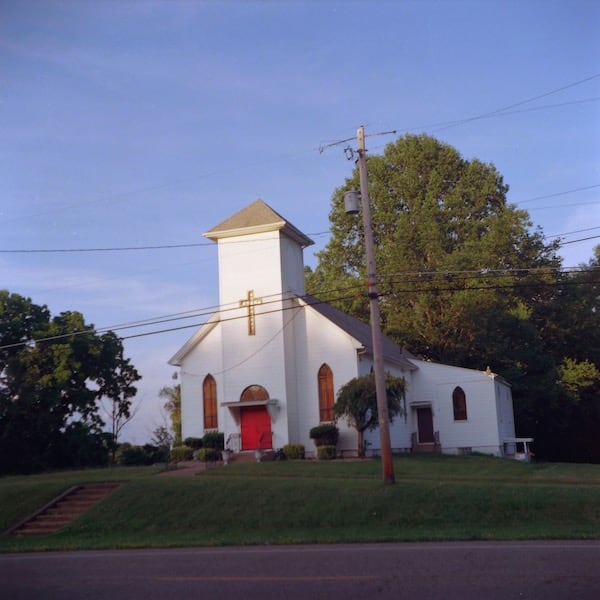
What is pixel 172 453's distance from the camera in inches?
1406

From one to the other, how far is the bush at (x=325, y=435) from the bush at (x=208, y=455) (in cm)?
423

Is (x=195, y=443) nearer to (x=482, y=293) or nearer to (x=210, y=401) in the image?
(x=210, y=401)

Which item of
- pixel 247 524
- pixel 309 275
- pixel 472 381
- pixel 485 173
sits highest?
pixel 485 173

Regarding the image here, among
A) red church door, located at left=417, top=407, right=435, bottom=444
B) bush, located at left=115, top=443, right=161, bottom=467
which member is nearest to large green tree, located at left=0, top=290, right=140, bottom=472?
bush, located at left=115, top=443, right=161, bottom=467

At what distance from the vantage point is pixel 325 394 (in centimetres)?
3600

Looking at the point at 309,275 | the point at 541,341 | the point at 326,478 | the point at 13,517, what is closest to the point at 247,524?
the point at 326,478

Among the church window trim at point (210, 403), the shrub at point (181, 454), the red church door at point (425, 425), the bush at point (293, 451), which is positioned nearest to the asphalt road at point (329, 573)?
the bush at point (293, 451)

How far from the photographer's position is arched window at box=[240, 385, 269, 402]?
3597 centimetres

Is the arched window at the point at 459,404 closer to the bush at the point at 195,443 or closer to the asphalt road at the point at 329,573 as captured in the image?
the bush at the point at 195,443

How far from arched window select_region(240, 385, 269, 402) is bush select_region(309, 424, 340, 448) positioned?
297 cm

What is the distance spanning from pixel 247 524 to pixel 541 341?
34208mm

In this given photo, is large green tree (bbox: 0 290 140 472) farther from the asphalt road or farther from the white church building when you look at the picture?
the asphalt road

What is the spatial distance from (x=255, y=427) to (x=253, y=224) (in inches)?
363

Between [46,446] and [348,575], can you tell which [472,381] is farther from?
[348,575]
